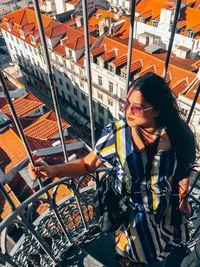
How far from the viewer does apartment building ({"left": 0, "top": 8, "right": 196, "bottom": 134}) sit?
14.9m

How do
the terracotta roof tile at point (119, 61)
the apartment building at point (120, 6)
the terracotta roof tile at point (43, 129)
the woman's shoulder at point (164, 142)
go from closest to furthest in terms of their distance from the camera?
the woman's shoulder at point (164, 142) < the terracotta roof tile at point (43, 129) < the terracotta roof tile at point (119, 61) < the apartment building at point (120, 6)

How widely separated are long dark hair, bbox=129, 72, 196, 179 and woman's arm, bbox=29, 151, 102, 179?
0.97m

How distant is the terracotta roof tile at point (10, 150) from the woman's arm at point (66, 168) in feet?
23.9

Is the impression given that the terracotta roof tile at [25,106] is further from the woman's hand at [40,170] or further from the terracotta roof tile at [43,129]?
the woman's hand at [40,170]

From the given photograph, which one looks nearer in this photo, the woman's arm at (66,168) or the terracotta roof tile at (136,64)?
the woman's arm at (66,168)

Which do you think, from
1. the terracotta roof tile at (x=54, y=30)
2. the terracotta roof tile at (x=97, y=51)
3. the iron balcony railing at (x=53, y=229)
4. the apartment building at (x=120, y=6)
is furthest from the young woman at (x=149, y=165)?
the apartment building at (x=120, y=6)

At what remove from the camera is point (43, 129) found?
11.5 metres

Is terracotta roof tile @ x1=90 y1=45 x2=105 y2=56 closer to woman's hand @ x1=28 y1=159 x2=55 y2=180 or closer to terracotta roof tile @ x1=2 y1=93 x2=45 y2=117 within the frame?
terracotta roof tile @ x1=2 y1=93 x2=45 y2=117

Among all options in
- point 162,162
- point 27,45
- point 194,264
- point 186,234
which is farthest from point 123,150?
point 27,45

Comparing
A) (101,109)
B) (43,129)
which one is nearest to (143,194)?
(43,129)

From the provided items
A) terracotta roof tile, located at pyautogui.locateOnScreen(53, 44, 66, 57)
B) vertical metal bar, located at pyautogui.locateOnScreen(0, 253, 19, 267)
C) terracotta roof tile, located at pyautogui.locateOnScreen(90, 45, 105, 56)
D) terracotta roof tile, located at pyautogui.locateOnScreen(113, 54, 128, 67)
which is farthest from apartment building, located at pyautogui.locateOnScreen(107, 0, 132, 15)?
vertical metal bar, located at pyautogui.locateOnScreen(0, 253, 19, 267)

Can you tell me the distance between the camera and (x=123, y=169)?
2688mm

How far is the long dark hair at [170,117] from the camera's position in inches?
88.3

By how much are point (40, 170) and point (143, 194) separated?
1.16 m
